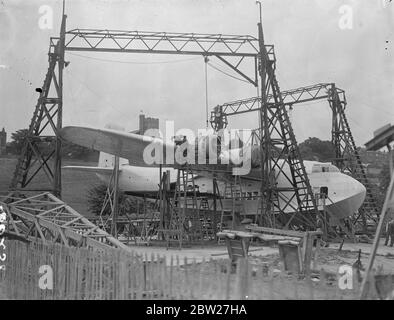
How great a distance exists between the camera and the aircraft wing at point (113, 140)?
17.0 metres

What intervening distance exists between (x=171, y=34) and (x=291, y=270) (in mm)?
12932

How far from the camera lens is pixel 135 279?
6648 mm

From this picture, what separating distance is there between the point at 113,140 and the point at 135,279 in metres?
13.1

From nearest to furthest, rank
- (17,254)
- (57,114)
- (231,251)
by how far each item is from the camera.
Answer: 1. (17,254)
2. (231,251)
3. (57,114)

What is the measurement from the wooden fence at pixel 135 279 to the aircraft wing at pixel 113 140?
322 inches

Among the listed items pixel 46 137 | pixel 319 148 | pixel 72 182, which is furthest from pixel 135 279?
pixel 319 148

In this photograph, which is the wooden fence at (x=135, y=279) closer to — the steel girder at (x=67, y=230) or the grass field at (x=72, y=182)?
the steel girder at (x=67, y=230)

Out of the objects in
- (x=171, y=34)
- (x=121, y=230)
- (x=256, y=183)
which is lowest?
(x=121, y=230)
